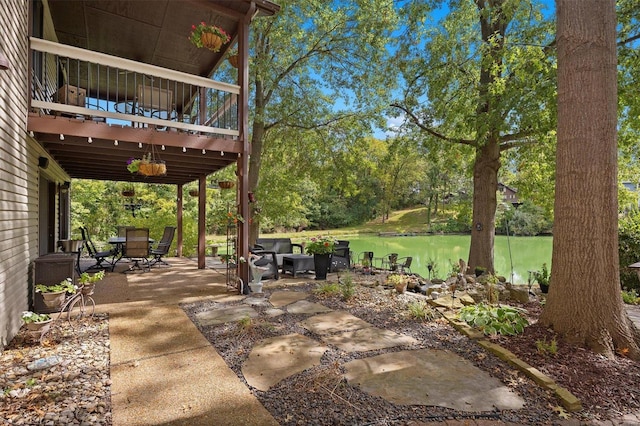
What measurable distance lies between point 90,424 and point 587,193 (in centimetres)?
446

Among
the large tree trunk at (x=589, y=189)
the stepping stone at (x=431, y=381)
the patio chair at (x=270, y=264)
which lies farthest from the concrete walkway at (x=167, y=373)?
the large tree trunk at (x=589, y=189)

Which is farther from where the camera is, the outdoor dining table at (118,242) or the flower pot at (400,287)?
the outdoor dining table at (118,242)

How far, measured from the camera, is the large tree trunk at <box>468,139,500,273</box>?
875 cm

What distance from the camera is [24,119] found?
13.9ft

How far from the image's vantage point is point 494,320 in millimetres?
3861

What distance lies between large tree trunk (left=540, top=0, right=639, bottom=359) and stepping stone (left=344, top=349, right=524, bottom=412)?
126cm

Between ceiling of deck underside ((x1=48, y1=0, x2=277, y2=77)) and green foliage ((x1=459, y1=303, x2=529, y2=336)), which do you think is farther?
ceiling of deck underside ((x1=48, y1=0, x2=277, y2=77))

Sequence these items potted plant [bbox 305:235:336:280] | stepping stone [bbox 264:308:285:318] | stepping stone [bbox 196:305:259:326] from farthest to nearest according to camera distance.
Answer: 1. potted plant [bbox 305:235:336:280]
2. stepping stone [bbox 264:308:285:318]
3. stepping stone [bbox 196:305:259:326]

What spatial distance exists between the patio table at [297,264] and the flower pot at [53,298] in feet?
13.4

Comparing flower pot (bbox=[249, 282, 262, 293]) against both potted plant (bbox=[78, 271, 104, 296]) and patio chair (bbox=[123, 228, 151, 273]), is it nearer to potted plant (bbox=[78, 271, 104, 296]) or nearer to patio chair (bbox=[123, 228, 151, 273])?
potted plant (bbox=[78, 271, 104, 296])

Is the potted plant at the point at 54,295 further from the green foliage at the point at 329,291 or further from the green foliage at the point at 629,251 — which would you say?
the green foliage at the point at 629,251

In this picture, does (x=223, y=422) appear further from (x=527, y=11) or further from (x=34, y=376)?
(x=527, y=11)

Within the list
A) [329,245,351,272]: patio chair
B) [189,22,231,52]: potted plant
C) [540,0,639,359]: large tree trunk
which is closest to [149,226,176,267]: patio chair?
[329,245,351,272]: patio chair

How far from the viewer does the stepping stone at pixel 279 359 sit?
2.81 metres
